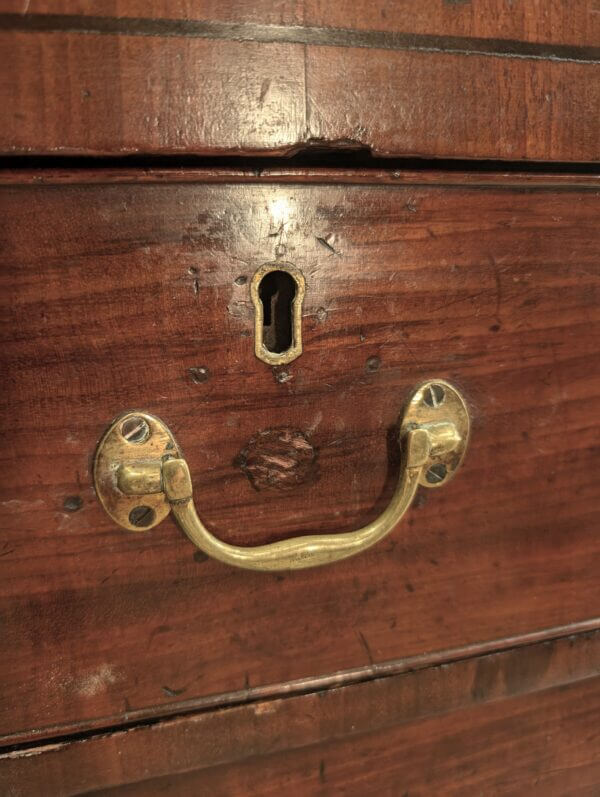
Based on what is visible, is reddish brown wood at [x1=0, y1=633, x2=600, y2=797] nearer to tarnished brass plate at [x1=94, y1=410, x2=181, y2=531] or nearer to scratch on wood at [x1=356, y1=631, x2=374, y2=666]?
scratch on wood at [x1=356, y1=631, x2=374, y2=666]

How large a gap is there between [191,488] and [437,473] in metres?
0.16

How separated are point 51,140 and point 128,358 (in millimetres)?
118

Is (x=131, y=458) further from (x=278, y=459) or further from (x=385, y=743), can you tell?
(x=385, y=743)

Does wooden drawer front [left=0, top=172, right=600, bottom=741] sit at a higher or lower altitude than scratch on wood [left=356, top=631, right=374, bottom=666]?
higher

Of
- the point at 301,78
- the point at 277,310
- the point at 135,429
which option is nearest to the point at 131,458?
the point at 135,429

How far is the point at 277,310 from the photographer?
0.41m

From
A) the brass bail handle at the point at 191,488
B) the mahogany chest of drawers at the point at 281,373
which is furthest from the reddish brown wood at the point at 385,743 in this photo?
the brass bail handle at the point at 191,488

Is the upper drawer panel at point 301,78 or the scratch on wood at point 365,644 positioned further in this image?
the scratch on wood at point 365,644

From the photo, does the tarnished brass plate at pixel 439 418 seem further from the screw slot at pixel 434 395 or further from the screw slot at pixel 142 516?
the screw slot at pixel 142 516

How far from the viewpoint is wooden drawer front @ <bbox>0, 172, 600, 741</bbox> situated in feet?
1.22

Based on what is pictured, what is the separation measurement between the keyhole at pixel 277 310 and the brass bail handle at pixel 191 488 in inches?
3.3

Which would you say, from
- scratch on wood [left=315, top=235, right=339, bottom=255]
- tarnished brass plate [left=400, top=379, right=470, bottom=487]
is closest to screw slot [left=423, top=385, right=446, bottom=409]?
tarnished brass plate [left=400, top=379, right=470, bottom=487]

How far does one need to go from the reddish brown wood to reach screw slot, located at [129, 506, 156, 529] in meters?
0.14

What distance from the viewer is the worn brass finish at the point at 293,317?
15.3 inches
